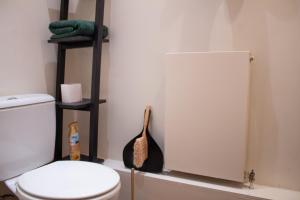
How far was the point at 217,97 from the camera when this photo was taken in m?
1.09

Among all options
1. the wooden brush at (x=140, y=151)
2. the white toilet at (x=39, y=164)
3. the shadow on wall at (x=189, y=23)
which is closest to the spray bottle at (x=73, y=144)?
the white toilet at (x=39, y=164)

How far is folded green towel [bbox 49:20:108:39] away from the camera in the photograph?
1237mm

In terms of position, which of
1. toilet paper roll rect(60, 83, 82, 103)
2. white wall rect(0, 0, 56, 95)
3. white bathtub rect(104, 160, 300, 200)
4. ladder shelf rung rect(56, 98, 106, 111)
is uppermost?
white wall rect(0, 0, 56, 95)

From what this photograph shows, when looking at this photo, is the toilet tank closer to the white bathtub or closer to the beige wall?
the beige wall

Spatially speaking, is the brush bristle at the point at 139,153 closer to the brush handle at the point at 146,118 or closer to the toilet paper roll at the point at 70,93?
the brush handle at the point at 146,118

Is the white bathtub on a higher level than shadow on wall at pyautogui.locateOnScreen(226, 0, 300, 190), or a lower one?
lower

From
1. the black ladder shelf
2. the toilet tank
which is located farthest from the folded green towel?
the toilet tank

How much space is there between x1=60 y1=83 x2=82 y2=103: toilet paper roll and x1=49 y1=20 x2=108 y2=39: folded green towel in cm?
27

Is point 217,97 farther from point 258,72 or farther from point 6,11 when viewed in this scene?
point 6,11

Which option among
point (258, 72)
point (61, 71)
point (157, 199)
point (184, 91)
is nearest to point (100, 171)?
point (157, 199)

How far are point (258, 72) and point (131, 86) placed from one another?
662 millimetres

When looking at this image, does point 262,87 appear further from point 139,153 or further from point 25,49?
point 25,49

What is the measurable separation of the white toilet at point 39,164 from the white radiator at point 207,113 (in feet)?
1.22

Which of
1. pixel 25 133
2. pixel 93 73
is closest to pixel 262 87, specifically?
pixel 93 73
